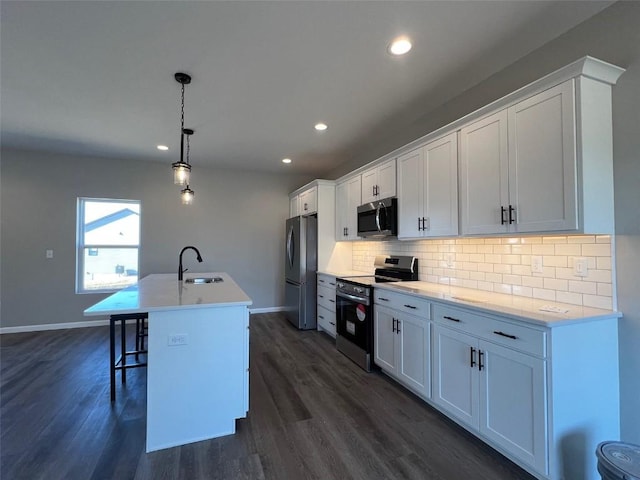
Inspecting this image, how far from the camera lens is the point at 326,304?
434 cm

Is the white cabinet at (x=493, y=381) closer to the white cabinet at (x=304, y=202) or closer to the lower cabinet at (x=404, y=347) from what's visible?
the lower cabinet at (x=404, y=347)

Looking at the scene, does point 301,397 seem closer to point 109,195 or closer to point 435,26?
point 435,26

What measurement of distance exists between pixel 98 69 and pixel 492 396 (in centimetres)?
365

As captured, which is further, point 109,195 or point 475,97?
point 109,195

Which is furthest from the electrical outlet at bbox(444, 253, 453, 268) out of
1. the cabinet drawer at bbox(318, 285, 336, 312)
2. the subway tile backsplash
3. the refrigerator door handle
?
the refrigerator door handle

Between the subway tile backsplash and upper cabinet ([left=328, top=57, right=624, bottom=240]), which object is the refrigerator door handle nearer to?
the subway tile backsplash

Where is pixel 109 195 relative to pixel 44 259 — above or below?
above

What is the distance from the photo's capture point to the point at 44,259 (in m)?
4.61

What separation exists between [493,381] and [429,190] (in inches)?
63.4

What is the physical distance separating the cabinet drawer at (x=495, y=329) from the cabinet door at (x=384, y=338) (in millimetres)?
608

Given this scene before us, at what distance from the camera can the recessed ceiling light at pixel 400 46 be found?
2018mm

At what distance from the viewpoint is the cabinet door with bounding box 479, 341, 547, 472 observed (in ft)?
5.25

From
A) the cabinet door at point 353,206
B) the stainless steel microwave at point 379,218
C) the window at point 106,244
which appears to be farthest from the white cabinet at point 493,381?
the window at point 106,244

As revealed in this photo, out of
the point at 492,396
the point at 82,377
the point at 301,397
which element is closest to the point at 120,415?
the point at 82,377
